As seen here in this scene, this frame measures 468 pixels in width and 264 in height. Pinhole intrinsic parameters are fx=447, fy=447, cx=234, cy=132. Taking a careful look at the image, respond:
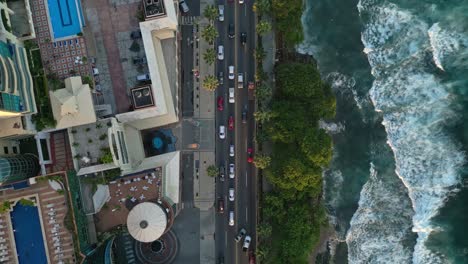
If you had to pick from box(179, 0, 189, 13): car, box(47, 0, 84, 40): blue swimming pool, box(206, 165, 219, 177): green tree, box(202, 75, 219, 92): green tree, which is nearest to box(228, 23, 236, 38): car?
box(179, 0, 189, 13): car

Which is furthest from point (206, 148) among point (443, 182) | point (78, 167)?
point (443, 182)

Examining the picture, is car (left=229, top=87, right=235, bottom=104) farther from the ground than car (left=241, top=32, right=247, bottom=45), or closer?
closer

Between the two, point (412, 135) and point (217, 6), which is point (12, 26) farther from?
point (412, 135)

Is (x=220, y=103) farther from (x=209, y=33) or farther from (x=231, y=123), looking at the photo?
(x=209, y=33)

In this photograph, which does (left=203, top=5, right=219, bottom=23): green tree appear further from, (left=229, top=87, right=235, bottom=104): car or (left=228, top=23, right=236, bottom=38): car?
(left=229, top=87, right=235, bottom=104): car

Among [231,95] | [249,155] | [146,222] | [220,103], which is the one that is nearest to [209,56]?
[231,95]

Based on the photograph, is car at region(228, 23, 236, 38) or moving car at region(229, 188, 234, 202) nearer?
moving car at region(229, 188, 234, 202)

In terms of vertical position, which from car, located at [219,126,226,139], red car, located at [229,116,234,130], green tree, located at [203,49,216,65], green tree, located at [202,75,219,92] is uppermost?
green tree, located at [203,49,216,65]
